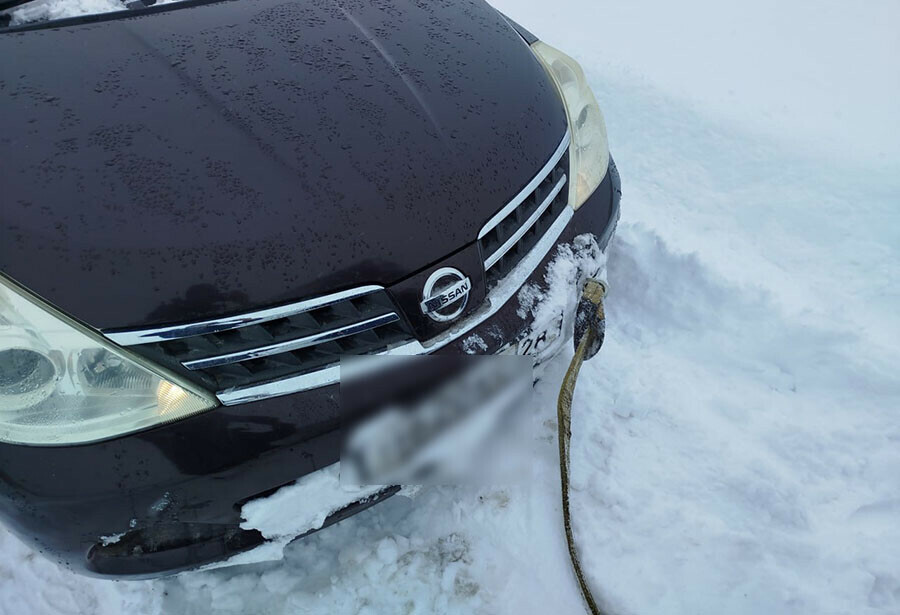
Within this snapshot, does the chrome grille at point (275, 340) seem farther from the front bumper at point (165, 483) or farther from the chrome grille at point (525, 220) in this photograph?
the chrome grille at point (525, 220)

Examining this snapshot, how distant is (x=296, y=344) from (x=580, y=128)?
1.15 m

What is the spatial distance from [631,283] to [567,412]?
1028mm

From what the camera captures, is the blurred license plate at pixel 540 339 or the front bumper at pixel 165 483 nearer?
the front bumper at pixel 165 483

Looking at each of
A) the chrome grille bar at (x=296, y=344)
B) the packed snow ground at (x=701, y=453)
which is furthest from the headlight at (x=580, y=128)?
the chrome grille bar at (x=296, y=344)

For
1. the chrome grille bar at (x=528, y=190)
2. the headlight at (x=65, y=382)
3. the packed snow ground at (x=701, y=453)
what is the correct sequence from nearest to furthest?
the headlight at (x=65, y=382)
the chrome grille bar at (x=528, y=190)
the packed snow ground at (x=701, y=453)

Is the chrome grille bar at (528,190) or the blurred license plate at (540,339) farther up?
the chrome grille bar at (528,190)

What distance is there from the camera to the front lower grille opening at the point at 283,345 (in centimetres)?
126

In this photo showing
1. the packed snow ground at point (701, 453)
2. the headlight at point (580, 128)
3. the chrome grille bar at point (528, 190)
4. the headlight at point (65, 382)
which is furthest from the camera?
the headlight at point (580, 128)

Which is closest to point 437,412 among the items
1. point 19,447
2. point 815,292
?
point 19,447

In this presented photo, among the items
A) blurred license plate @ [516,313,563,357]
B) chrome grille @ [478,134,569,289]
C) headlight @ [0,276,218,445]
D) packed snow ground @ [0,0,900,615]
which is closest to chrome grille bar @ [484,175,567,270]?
chrome grille @ [478,134,569,289]

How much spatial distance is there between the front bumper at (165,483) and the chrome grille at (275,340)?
6 centimetres

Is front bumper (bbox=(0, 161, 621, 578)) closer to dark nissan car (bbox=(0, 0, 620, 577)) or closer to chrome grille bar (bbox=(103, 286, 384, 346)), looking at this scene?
dark nissan car (bbox=(0, 0, 620, 577))

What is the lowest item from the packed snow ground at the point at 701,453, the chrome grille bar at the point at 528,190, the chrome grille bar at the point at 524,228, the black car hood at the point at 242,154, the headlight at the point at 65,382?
the packed snow ground at the point at 701,453

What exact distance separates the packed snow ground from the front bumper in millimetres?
423
